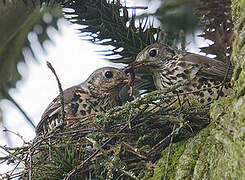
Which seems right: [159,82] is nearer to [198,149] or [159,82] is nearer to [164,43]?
[164,43]

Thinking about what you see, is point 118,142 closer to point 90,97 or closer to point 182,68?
point 182,68

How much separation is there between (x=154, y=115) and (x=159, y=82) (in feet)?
2.94

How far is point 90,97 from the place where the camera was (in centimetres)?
400

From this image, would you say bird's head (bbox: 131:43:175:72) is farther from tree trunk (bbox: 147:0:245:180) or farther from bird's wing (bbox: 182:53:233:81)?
tree trunk (bbox: 147:0:245:180)

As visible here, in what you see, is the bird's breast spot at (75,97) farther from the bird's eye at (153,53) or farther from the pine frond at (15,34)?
the pine frond at (15,34)

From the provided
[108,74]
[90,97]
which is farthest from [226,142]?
[108,74]

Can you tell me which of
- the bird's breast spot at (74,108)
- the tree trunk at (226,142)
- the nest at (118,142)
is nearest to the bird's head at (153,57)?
the bird's breast spot at (74,108)

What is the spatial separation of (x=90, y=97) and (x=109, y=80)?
0.74ft

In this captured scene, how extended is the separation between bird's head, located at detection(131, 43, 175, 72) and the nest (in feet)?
2.13

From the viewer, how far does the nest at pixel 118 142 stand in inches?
102

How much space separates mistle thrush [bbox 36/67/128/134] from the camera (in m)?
3.85

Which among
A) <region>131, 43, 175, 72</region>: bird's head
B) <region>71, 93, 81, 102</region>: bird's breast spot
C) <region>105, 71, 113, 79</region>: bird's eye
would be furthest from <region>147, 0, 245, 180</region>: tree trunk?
<region>105, 71, 113, 79</region>: bird's eye

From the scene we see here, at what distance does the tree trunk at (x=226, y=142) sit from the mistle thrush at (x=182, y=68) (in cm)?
92

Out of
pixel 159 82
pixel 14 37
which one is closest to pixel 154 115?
pixel 159 82
